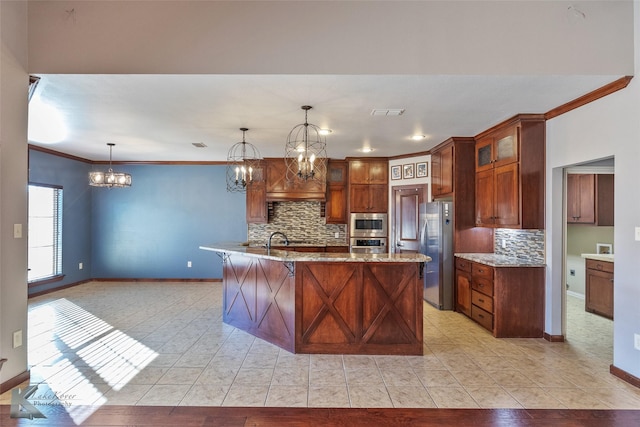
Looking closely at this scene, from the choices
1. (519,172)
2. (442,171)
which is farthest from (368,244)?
(519,172)

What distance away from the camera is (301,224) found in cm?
706

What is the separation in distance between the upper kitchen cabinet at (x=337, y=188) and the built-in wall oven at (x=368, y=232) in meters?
0.39

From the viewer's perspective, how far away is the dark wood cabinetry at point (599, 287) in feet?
14.7

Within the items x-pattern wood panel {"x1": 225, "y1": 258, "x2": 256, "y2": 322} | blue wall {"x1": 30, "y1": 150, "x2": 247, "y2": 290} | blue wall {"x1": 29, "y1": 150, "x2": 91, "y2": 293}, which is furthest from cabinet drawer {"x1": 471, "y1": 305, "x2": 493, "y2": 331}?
blue wall {"x1": 29, "y1": 150, "x2": 91, "y2": 293}

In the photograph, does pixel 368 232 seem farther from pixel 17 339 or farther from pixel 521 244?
pixel 17 339

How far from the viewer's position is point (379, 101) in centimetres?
339

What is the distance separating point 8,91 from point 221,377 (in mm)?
2879

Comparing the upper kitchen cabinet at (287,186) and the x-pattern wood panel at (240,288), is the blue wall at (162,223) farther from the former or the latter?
the x-pattern wood panel at (240,288)

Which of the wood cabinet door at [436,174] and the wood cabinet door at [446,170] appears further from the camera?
the wood cabinet door at [436,174]

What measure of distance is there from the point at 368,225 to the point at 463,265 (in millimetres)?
2094

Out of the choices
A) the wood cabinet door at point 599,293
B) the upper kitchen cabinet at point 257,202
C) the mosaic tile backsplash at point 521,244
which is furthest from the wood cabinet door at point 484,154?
the upper kitchen cabinet at point 257,202

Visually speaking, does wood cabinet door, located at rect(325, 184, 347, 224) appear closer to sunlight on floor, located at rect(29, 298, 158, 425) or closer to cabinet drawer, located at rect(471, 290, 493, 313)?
cabinet drawer, located at rect(471, 290, 493, 313)

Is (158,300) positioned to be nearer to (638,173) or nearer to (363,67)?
(363,67)

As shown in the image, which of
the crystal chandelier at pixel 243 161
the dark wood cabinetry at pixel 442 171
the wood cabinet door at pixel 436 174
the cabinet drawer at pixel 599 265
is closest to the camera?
the crystal chandelier at pixel 243 161
